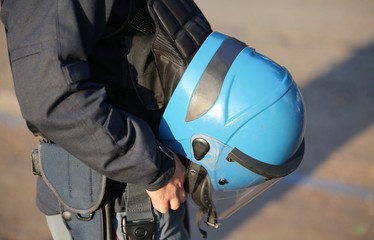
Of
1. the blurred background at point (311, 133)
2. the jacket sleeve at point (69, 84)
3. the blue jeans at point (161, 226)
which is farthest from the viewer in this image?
the blurred background at point (311, 133)

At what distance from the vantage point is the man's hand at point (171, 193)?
125cm

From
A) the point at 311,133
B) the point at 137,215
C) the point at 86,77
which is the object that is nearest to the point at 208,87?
the point at 86,77

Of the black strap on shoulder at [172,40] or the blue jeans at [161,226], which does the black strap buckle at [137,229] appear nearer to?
the blue jeans at [161,226]

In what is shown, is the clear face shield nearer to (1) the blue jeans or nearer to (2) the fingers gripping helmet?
(2) the fingers gripping helmet

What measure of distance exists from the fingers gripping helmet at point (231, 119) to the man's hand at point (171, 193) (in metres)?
0.04

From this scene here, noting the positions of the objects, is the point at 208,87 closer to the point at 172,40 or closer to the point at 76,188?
the point at 172,40

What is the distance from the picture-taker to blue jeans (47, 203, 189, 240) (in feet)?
4.45

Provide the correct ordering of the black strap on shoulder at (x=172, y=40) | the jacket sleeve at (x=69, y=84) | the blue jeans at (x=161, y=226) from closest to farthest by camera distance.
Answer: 1. the jacket sleeve at (x=69, y=84)
2. the black strap on shoulder at (x=172, y=40)
3. the blue jeans at (x=161, y=226)

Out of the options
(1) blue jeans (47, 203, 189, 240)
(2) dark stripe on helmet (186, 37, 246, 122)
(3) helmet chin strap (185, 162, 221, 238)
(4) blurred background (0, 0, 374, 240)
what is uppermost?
(2) dark stripe on helmet (186, 37, 246, 122)

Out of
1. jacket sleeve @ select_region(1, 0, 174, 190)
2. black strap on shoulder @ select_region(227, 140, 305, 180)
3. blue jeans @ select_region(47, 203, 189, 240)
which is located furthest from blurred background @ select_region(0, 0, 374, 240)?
jacket sleeve @ select_region(1, 0, 174, 190)

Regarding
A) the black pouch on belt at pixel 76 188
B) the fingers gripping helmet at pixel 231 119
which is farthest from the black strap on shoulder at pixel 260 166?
the black pouch on belt at pixel 76 188

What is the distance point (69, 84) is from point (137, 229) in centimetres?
61

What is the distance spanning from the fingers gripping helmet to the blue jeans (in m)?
0.14

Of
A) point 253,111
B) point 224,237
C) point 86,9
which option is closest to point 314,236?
point 224,237
